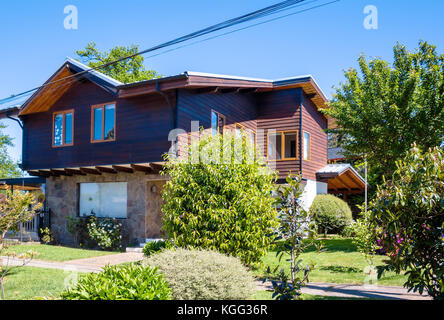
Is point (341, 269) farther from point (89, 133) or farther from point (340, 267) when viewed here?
point (89, 133)

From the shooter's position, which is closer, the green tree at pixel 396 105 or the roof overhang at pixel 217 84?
the roof overhang at pixel 217 84

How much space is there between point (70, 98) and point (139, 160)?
5.33 meters

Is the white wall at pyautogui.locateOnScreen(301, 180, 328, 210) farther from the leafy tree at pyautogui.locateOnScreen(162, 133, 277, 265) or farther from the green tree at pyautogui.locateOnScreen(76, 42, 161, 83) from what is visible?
the green tree at pyautogui.locateOnScreen(76, 42, 161, 83)

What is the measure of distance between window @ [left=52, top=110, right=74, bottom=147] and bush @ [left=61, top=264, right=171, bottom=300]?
12915mm

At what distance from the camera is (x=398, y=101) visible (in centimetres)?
1352

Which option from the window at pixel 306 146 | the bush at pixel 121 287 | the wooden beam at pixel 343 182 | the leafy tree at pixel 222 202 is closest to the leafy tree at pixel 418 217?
the bush at pixel 121 287

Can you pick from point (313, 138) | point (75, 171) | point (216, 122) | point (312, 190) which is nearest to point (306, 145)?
point (313, 138)

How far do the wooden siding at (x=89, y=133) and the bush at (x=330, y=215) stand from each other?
29.5 ft

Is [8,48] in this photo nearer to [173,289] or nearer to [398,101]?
[173,289]

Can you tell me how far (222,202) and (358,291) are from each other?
3272 mm

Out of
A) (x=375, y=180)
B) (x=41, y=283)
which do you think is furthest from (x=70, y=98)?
(x=375, y=180)

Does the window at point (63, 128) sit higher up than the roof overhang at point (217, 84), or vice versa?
the roof overhang at point (217, 84)

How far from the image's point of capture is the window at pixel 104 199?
15.3m

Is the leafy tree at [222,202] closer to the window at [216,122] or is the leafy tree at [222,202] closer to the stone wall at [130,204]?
the stone wall at [130,204]
